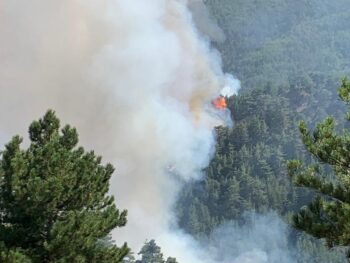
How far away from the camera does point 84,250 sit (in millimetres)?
18547

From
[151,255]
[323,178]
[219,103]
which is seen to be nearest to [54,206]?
[323,178]

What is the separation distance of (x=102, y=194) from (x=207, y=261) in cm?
8864

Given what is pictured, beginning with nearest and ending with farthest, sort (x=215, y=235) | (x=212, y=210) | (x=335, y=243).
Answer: (x=335, y=243) → (x=215, y=235) → (x=212, y=210)

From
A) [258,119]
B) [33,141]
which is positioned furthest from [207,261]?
[33,141]

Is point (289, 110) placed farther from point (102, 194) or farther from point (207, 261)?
point (102, 194)

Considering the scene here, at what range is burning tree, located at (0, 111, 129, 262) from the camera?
57.5 feet

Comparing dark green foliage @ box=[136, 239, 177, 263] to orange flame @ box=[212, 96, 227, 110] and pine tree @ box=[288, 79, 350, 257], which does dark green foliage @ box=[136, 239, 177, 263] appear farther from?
orange flame @ box=[212, 96, 227, 110]

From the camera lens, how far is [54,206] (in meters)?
18.2

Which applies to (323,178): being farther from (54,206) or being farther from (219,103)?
(219,103)

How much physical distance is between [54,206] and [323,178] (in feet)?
31.1

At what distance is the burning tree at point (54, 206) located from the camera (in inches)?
690

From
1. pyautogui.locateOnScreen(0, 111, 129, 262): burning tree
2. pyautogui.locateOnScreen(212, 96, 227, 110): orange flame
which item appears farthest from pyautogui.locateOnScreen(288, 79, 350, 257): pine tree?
pyautogui.locateOnScreen(212, 96, 227, 110): orange flame

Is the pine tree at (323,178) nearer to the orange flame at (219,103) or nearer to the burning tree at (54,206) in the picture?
the burning tree at (54,206)

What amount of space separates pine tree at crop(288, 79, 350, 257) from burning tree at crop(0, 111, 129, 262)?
22.5 ft
